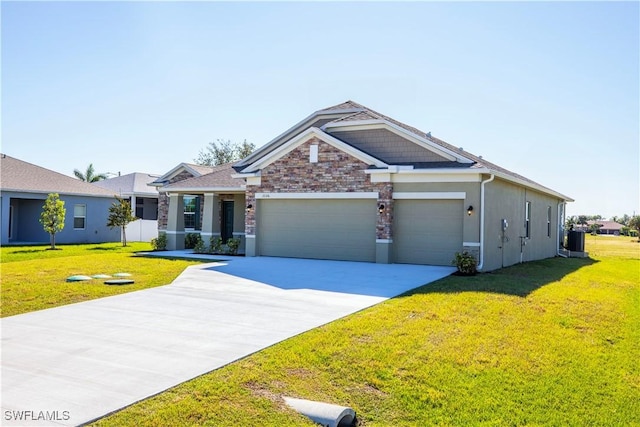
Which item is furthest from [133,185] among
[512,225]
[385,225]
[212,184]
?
[512,225]

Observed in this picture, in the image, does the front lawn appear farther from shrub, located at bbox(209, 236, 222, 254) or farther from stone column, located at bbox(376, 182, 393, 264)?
shrub, located at bbox(209, 236, 222, 254)

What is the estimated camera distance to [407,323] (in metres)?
7.59

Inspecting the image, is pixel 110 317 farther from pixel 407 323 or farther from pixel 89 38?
pixel 89 38

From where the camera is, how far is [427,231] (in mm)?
15297

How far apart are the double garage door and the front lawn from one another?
6322mm

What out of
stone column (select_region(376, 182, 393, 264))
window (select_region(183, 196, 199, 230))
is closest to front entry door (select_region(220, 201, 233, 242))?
window (select_region(183, 196, 199, 230))

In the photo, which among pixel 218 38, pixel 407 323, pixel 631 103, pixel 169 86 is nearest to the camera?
pixel 407 323

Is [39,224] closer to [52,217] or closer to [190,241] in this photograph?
[52,217]

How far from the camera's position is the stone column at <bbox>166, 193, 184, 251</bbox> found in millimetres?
21984

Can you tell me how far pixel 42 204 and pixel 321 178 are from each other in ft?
60.9

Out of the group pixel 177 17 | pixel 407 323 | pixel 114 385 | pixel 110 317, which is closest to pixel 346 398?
pixel 114 385

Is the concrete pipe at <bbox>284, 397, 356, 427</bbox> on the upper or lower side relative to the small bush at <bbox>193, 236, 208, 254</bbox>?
lower

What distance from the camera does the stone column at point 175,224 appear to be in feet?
72.1

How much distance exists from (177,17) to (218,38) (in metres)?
2.18
